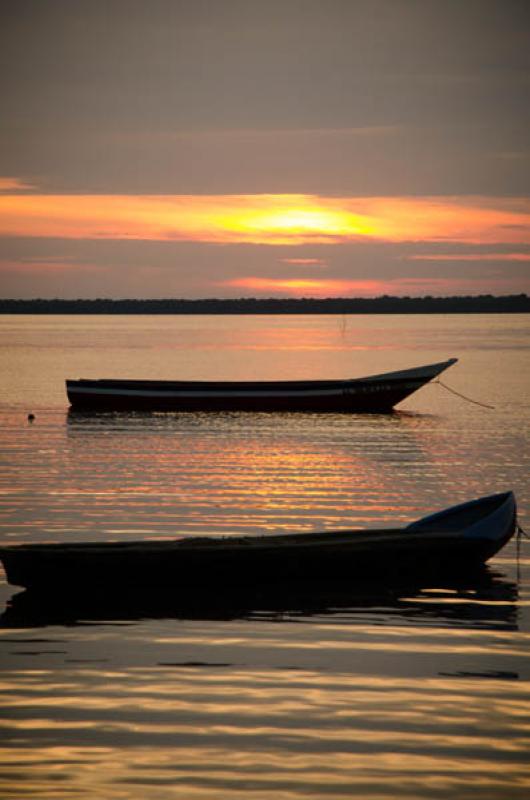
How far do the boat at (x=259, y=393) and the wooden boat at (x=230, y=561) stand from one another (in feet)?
98.1

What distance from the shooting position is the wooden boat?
17.0m

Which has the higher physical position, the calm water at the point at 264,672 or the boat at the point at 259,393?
the boat at the point at 259,393

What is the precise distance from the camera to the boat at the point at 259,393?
1907 inches

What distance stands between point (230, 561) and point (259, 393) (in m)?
31.2

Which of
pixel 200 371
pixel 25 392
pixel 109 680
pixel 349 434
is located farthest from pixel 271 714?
pixel 200 371

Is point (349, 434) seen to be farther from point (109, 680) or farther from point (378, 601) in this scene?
point (109, 680)

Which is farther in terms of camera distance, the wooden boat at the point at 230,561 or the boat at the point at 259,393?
the boat at the point at 259,393

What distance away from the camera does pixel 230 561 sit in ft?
56.6

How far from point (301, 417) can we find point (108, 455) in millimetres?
14189

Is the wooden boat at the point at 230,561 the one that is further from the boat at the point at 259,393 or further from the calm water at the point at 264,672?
the boat at the point at 259,393

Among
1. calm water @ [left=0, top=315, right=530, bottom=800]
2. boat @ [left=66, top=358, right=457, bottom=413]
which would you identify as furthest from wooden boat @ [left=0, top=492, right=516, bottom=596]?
boat @ [left=66, top=358, right=457, bottom=413]

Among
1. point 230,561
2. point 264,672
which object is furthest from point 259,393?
point 264,672

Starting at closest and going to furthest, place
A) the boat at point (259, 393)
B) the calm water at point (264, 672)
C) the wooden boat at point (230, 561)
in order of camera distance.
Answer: the calm water at point (264, 672), the wooden boat at point (230, 561), the boat at point (259, 393)

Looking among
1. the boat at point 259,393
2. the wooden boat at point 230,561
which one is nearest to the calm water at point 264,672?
the wooden boat at point 230,561
